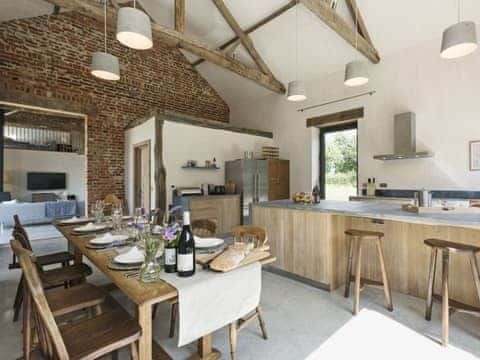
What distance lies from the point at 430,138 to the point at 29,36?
768 centimetres

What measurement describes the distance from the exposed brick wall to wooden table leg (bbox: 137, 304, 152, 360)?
16.7ft

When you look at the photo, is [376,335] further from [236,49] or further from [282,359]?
[236,49]

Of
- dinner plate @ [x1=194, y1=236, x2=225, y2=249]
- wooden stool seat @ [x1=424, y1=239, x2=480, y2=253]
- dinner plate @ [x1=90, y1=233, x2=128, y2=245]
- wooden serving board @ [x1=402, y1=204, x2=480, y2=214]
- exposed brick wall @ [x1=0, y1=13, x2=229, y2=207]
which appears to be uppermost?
exposed brick wall @ [x1=0, y1=13, x2=229, y2=207]

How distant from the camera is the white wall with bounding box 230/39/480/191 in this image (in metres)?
3.95

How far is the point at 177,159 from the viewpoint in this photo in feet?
17.2

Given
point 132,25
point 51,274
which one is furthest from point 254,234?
point 132,25

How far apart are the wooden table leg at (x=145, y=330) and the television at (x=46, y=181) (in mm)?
10305

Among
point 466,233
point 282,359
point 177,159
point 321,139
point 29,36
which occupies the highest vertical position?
point 29,36

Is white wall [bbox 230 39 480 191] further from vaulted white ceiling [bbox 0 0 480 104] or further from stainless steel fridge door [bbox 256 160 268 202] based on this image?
stainless steel fridge door [bbox 256 160 268 202]

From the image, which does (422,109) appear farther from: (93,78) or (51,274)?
(93,78)

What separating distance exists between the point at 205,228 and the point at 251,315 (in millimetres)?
853

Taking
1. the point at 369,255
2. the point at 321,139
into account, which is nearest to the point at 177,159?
the point at 321,139

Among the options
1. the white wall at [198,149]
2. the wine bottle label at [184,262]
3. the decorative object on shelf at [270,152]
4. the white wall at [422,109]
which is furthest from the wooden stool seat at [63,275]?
the white wall at [422,109]

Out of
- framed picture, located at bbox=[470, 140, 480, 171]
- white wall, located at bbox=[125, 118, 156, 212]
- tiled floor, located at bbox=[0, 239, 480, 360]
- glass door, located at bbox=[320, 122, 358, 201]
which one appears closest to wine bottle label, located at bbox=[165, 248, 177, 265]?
tiled floor, located at bbox=[0, 239, 480, 360]
